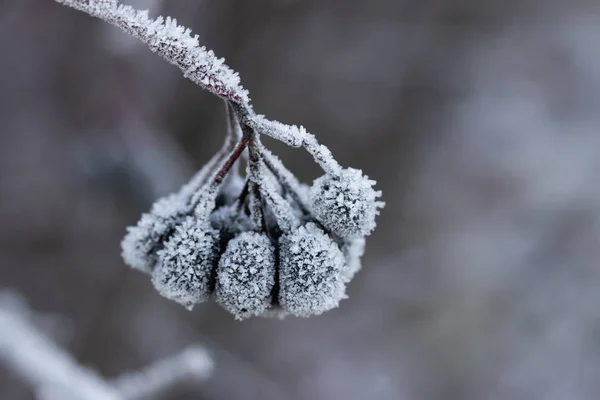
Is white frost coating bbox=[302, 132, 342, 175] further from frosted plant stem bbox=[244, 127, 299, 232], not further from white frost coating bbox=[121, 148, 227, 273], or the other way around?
white frost coating bbox=[121, 148, 227, 273]

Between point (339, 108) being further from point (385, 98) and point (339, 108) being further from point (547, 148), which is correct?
point (547, 148)

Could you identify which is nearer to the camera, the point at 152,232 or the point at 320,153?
the point at 320,153

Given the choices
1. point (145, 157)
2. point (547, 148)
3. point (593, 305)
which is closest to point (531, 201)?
point (547, 148)

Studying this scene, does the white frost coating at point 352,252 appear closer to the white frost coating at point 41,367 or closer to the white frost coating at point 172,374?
the white frost coating at point 172,374

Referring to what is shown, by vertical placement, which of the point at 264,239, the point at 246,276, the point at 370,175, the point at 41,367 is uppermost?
the point at 370,175

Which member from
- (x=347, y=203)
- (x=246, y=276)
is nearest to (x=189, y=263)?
(x=246, y=276)

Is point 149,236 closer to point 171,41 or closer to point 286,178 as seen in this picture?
point 286,178
